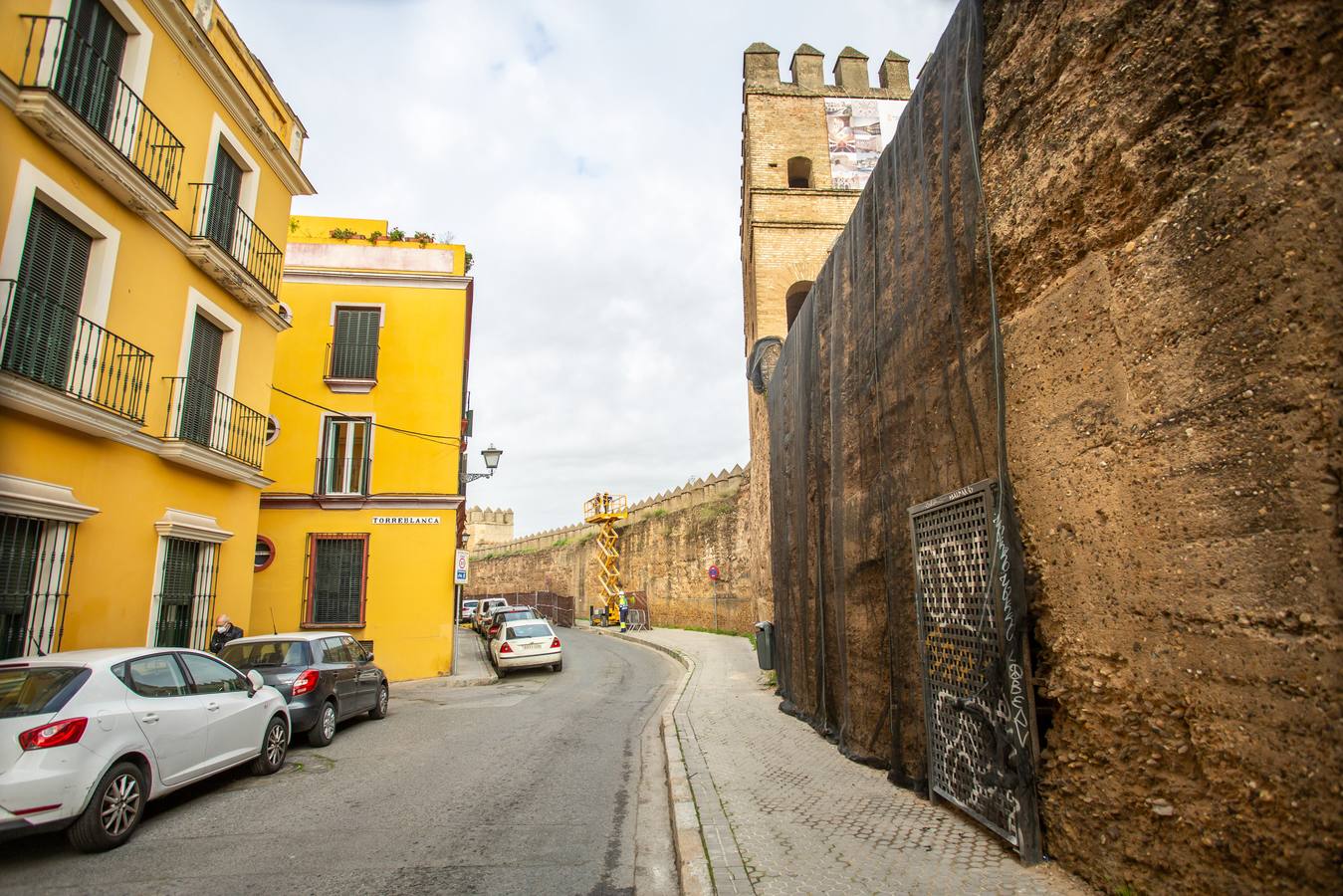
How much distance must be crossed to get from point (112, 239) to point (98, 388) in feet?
6.42

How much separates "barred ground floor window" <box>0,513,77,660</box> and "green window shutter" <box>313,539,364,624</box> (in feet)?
24.8

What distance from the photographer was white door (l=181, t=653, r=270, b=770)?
6.66 m

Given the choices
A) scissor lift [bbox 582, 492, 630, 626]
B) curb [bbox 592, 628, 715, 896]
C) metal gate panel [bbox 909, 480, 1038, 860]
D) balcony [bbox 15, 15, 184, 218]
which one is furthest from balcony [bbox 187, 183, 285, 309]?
scissor lift [bbox 582, 492, 630, 626]

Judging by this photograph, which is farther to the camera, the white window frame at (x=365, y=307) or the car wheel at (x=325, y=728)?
the white window frame at (x=365, y=307)

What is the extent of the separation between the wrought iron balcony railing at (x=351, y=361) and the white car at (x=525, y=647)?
6.99 metres

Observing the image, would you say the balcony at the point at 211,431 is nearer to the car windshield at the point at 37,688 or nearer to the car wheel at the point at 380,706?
the car wheel at the point at 380,706

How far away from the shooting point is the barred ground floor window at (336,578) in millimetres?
16031

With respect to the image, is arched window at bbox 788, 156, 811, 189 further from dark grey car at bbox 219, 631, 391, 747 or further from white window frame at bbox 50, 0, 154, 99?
dark grey car at bbox 219, 631, 391, 747

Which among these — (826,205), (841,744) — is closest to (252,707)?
(841,744)

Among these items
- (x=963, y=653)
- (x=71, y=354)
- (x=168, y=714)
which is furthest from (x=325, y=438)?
(x=963, y=653)

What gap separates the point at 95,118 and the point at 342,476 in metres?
8.91

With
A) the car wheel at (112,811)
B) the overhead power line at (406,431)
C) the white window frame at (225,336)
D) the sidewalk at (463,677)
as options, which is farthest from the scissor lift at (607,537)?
the car wheel at (112,811)

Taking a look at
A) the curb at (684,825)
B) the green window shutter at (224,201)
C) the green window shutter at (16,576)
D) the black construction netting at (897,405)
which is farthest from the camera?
the green window shutter at (224,201)

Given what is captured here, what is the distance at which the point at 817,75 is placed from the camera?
22562 mm
